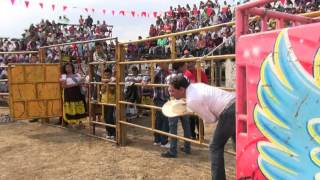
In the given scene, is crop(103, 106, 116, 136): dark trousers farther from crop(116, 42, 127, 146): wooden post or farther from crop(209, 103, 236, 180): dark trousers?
crop(209, 103, 236, 180): dark trousers

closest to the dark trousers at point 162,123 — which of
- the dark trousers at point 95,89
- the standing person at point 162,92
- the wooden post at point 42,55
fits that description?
the standing person at point 162,92

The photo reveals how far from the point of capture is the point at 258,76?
2.68 metres

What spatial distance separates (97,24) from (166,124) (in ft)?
64.8

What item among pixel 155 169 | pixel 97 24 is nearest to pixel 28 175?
pixel 155 169

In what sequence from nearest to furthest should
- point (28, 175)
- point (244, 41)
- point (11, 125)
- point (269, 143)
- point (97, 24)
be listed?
point (269, 143), point (244, 41), point (28, 175), point (11, 125), point (97, 24)

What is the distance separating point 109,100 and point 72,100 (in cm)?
181

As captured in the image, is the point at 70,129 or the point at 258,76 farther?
the point at 70,129

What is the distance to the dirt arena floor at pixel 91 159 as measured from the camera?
20.8 feet

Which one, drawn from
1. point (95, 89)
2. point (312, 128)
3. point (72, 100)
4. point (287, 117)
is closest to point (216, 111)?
point (287, 117)

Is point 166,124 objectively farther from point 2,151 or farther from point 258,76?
point 258,76

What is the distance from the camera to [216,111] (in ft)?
13.9

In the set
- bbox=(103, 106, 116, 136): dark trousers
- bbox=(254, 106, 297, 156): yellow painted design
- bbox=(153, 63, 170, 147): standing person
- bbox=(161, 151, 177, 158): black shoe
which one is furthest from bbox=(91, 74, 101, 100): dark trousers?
bbox=(254, 106, 297, 156): yellow painted design

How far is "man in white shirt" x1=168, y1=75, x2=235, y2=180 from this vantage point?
416 centimetres

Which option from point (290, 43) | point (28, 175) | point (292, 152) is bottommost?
point (28, 175)
